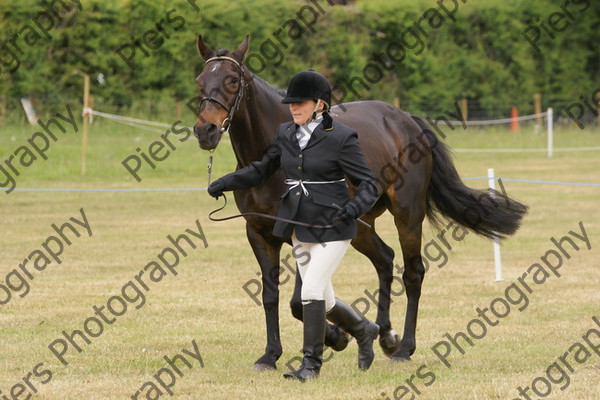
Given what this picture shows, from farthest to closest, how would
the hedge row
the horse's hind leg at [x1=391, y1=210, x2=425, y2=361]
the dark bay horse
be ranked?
the hedge row < the horse's hind leg at [x1=391, y1=210, x2=425, y2=361] < the dark bay horse

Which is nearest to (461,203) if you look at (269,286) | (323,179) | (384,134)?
(384,134)

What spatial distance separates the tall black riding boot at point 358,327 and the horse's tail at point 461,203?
1687 mm

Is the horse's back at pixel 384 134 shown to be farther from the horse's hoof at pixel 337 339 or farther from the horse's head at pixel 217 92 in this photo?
the horse's hoof at pixel 337 339

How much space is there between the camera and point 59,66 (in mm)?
21969

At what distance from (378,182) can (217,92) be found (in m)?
1.43

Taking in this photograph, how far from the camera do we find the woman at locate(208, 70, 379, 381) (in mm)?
5562

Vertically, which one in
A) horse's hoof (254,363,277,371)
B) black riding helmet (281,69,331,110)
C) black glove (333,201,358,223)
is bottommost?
horse's hoof (254,363,277,371)

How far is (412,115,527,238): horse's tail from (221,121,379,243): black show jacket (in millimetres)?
2054

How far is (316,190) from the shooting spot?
5.66m

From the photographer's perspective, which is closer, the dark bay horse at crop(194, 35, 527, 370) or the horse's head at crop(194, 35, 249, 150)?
the horse's head at crop(194, 35, 249, 150)

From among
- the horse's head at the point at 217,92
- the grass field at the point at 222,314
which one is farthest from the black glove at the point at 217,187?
the grass field at the point at 222,314

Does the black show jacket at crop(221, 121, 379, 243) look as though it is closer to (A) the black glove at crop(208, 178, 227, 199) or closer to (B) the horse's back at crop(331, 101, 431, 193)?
(A) the black glove at crop(208, 178, 227, 199)

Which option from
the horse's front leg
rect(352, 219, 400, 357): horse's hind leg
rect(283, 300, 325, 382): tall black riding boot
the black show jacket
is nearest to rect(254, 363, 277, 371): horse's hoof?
the horse's front leg

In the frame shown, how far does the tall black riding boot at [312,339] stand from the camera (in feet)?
18.6
